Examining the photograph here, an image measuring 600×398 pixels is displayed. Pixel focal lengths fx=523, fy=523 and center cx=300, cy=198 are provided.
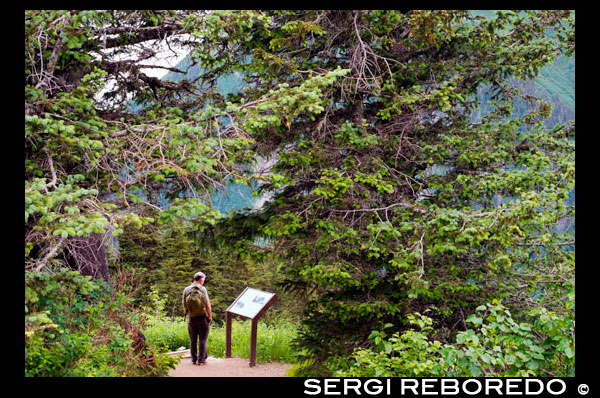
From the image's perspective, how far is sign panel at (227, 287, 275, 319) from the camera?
30.7ft

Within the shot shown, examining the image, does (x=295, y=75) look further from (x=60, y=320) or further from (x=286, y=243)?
(x=60, y=320)

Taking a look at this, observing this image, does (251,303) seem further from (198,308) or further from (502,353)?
(502,353)

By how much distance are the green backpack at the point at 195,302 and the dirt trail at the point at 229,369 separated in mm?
961

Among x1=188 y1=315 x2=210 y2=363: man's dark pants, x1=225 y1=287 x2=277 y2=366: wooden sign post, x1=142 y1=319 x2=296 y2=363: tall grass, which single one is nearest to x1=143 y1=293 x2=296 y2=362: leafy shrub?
x1=142 y1=319 x2=296 y2=363: tall grass

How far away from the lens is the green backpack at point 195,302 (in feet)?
28.4

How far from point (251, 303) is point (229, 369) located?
1219 millimetres

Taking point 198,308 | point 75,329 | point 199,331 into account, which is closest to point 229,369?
point 199,331

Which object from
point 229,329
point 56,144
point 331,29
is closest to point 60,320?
point 56,144

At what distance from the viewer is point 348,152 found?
8.34 metres

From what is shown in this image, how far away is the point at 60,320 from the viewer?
19.7 ft

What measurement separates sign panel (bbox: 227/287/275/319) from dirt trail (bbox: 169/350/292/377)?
3.18 feet

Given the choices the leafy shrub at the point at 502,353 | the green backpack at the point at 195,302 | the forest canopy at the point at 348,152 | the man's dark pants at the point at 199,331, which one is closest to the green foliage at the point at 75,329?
the forest canopy at the point at 348,152

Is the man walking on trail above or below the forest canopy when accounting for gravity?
below

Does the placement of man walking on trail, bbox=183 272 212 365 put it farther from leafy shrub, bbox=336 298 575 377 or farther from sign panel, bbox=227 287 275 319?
leafy shrub, bbox=336 298 575 377
